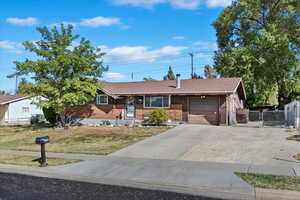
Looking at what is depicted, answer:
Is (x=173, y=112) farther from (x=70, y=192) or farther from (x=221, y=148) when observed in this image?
(x=70, y=192)

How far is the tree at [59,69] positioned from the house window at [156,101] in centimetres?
475

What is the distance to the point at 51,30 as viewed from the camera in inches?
708

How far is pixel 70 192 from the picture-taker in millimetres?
5836

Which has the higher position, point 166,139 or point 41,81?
point 41,81

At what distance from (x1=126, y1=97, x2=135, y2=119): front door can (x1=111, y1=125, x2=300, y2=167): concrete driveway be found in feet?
25.4

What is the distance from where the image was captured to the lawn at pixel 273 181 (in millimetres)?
5598

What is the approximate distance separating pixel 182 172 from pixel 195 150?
328 centimetres

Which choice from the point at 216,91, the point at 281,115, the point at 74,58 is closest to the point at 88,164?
the point at 74,58

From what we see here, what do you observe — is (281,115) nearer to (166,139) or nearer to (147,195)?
(166,139)

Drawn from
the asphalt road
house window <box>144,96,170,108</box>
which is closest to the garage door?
house window <box>144,96,170,108</box>

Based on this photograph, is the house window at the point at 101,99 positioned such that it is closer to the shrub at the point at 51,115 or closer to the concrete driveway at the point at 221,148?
the shrub at the point at 51,115

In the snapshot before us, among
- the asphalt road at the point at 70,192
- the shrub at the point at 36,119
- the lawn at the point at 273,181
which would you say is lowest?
the asphalt road at the point at 70,192

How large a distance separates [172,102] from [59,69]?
9332 mm

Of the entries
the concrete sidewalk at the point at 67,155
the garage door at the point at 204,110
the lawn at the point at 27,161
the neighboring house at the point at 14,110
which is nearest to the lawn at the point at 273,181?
the concrete sidewalk at the point at 67,155
